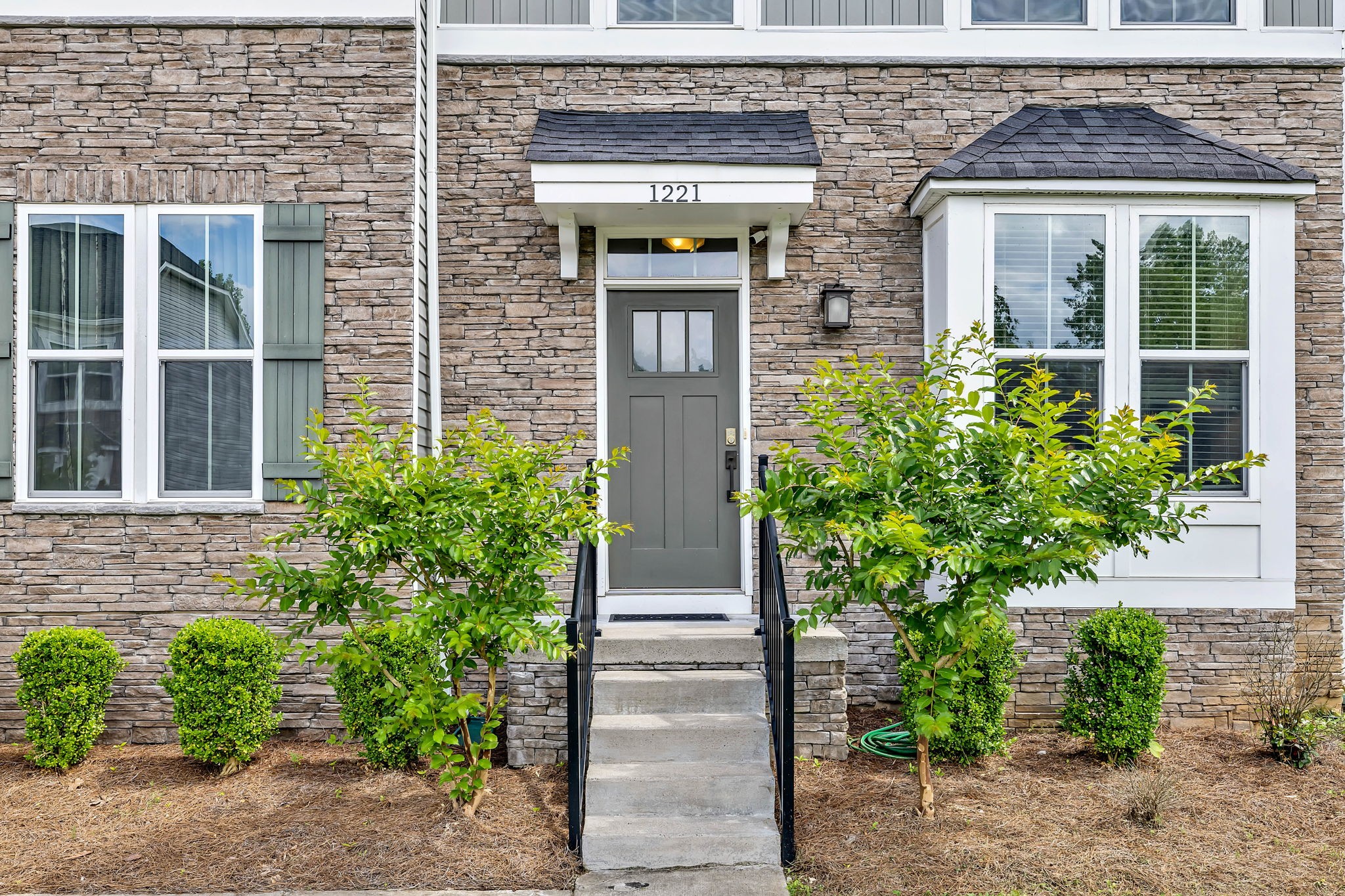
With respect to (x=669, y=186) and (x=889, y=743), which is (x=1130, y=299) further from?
(x=889, y=743)

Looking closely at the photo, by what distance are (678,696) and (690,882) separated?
110cm

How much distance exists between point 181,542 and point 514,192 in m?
2.90

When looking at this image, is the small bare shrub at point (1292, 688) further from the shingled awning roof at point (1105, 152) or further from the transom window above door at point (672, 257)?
the transom window above door at point (672, 257)

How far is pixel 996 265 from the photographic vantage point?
5.52 m

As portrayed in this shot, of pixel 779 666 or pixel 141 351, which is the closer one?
pixel 779 666

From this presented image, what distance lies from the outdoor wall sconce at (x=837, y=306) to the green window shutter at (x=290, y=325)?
306 centimetres

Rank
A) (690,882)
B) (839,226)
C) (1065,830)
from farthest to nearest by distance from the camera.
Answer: (839,226) < (1065,830) < (690,882)

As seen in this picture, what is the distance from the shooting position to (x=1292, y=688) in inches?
207

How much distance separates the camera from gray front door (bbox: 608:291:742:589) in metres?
6.02

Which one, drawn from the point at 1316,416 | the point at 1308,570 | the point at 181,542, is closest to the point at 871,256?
the point at 1316,416

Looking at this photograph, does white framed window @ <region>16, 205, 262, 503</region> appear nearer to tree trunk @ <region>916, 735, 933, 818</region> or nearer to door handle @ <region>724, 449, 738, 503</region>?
door handle @ <region>724, 449, 738, 503</region>

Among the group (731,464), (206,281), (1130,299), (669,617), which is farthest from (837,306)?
(206,281)

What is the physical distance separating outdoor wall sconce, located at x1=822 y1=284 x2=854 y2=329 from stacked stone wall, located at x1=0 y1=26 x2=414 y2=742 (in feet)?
8.43

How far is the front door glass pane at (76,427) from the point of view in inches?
210
